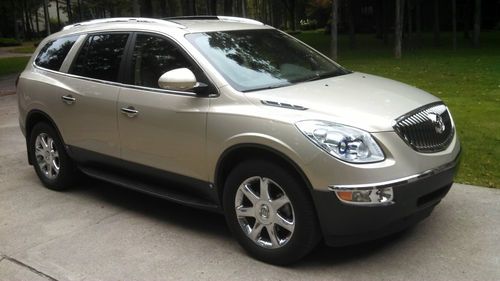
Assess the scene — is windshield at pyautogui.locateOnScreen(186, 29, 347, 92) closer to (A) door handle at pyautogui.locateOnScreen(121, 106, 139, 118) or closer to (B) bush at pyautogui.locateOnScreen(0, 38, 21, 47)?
(A) door handle at pyautogui.locateOnScreen(121, 106, 139, 118)

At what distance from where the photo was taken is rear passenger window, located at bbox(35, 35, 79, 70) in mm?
6152

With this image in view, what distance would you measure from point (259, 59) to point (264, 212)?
56.6 inches

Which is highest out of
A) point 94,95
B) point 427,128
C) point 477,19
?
point 94,95

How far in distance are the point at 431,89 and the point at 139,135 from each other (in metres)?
8.62

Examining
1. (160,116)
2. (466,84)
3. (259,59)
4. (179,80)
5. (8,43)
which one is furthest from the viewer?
(8,43)

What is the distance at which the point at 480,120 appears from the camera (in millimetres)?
8336

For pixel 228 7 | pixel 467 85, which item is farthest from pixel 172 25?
pixel 228 7

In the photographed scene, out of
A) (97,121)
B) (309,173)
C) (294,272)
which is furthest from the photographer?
(97,121)

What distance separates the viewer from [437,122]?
4.28m

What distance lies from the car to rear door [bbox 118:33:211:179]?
0.01 m

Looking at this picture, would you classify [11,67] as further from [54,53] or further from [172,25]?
[172,25]

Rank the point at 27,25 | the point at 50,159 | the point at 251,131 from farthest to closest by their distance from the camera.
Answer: the point at 27,25 → the point at 50,159 → the point at 251,131

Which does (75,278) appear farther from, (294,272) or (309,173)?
(309,173)

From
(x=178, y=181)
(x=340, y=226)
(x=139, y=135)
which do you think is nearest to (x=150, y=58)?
(x=139, y=135)
